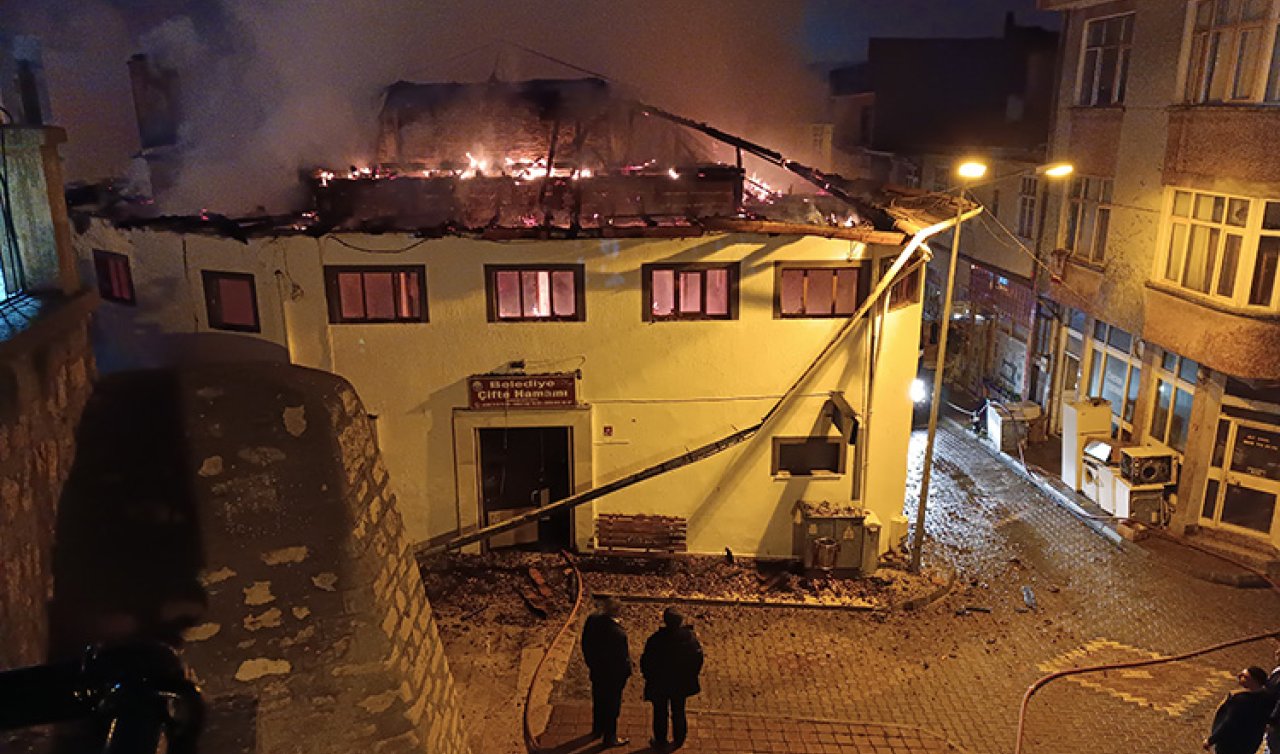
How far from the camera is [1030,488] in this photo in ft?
55.3

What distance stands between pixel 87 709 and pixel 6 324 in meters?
3.85

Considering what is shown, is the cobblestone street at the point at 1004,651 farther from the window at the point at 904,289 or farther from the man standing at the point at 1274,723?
the window at the point at 904,289

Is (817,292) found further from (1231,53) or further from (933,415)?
(1231,53)

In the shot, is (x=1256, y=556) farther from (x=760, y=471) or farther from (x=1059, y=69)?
(x=1059, y=69)

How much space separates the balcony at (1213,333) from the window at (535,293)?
10200mm

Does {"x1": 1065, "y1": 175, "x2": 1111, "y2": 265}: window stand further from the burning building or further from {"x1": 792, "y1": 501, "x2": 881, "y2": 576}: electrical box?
{"x1": 792, "y1": 501, "x2": 881, "y2": 576}: electrical box

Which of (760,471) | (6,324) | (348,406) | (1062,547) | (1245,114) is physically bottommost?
(1062,547)

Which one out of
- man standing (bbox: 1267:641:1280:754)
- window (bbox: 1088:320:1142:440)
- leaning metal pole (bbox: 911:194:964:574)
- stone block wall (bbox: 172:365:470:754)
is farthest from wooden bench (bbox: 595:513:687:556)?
window (bbox: 1088:320:1142:440)

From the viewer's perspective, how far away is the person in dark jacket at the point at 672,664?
8219 millimetres

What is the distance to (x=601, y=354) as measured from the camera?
41.5 feet

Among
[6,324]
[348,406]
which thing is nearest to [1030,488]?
[348,406]

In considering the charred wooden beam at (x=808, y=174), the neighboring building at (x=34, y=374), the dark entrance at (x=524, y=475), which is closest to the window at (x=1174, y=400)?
the charred wooden beam at (x=808, y=174)

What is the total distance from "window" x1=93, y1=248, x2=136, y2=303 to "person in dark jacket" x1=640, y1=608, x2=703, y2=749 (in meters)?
9.95

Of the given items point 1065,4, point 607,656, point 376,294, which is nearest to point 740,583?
point 607,656
